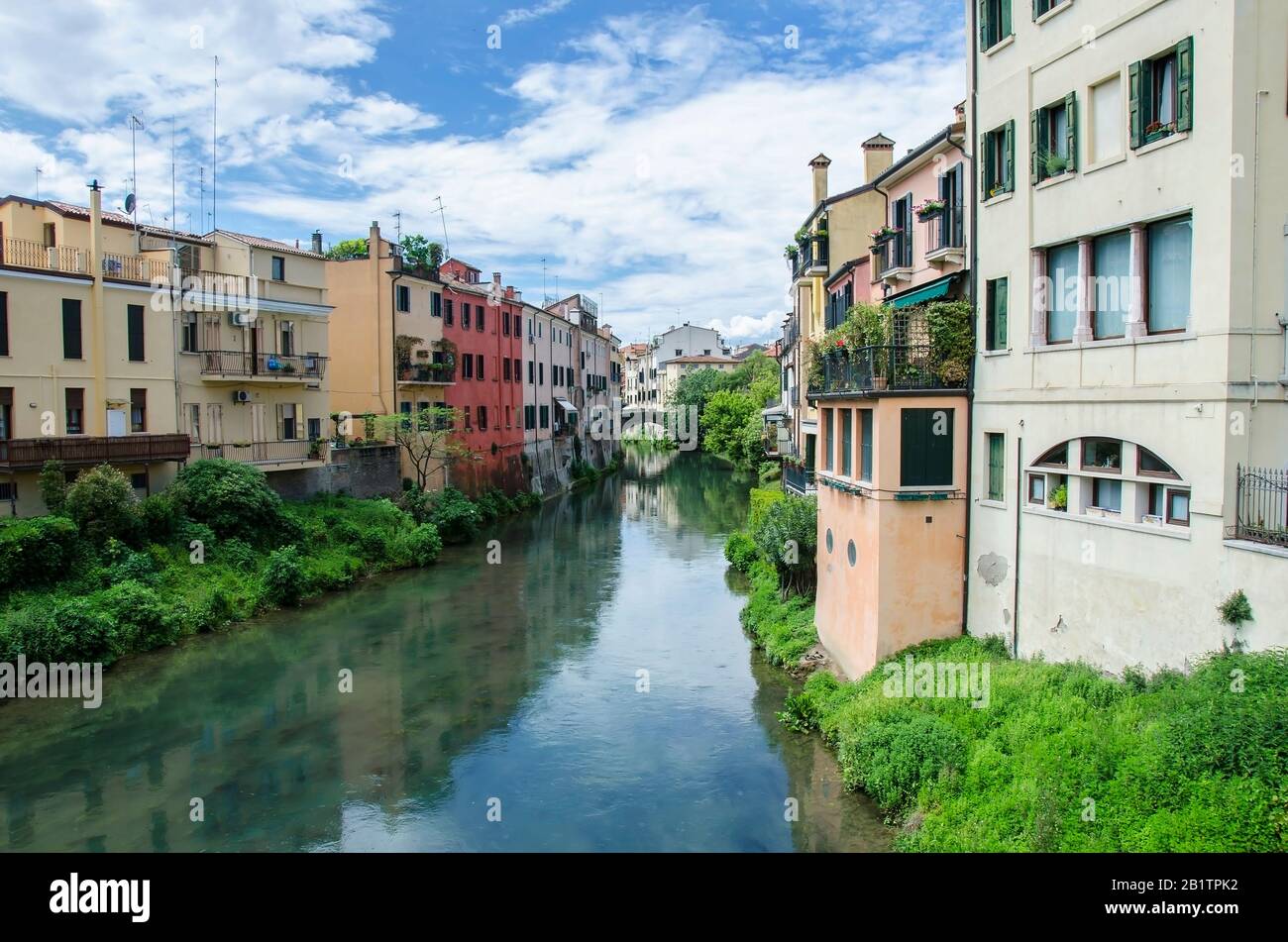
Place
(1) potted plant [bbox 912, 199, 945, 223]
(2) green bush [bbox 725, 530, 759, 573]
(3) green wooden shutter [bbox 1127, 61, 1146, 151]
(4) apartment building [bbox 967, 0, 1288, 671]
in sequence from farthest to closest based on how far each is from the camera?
(2) green bush [bbox 725, 530, 759, 573] → (1) potted plant [bbox 912, 199, 945, 223] → (3) green wooden shutter [bbox 1127, 61, 1146, 151] → (4) apartment building [bbox 967, 0, 1288, 671]

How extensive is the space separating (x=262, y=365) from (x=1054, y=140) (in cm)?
2850

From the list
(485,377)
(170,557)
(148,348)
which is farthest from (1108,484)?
(485,377)

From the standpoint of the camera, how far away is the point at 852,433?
18.6 metres

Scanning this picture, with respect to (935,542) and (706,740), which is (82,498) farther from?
(935,542)

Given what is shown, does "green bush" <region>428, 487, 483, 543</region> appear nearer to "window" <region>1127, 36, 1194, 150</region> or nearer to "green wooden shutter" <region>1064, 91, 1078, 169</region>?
"green wooden shutter" <region>1064, 91, 1078, 169</region>

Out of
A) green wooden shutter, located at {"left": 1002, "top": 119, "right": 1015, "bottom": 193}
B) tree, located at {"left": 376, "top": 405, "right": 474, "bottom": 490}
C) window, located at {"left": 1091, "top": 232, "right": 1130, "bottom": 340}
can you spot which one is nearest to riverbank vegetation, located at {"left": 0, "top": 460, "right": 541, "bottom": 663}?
tree, located at {"left": 376, "top": 405, "right": 474, "bottom": 490}

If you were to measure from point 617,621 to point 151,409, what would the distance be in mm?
17175

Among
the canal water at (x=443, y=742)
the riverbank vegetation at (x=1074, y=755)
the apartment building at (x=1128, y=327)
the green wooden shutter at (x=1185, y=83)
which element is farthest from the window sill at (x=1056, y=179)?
the canal water at (x=443, y=742)

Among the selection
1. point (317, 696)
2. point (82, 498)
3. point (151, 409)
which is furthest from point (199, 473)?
point (317, 696)

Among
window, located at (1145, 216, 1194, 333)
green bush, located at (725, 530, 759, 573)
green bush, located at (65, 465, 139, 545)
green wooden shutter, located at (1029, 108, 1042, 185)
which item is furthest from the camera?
green bush, located at (725, 530, 759, 573)

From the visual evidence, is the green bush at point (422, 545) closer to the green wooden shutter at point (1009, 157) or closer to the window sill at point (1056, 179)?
the green wooden shutter at point (1009, 157)

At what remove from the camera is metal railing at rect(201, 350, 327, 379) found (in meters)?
31.2

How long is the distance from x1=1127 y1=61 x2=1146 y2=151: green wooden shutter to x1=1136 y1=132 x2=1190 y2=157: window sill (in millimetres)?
148

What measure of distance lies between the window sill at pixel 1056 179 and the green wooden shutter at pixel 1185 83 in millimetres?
2158
